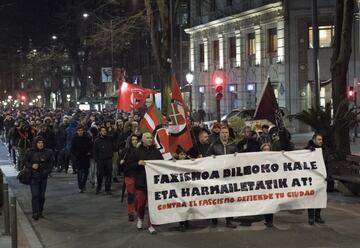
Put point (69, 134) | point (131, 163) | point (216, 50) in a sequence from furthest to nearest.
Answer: point (216, 50)
point (69, 134)
point (131, 163)

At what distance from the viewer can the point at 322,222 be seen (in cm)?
1108

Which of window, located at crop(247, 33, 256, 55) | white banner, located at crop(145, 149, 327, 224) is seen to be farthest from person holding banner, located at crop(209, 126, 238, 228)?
window, located at crop(247, 33, 256, 55)

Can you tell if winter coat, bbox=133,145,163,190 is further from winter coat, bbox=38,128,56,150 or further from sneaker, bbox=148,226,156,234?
winter coat, bbox=38,128,56,150

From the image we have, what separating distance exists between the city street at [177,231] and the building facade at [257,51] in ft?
76.7

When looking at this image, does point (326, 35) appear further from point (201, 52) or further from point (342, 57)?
point (342, 57)

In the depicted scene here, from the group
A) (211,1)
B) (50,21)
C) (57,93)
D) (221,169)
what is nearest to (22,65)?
(50,21)

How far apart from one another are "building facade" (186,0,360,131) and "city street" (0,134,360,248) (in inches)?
921

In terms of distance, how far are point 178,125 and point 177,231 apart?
112 inches

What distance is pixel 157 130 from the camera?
40.2 feet

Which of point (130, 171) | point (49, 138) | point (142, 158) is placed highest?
point (142, 158)

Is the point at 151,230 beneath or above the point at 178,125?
beneath

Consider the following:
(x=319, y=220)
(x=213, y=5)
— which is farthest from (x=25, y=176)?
(x=213, y=5)

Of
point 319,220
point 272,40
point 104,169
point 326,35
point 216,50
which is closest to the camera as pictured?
point 319,220

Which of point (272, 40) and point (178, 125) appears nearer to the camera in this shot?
point (178, 125)
